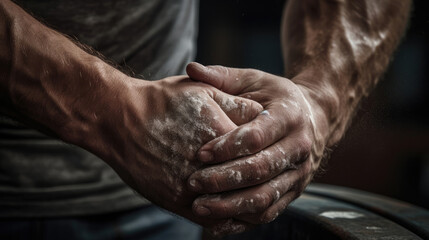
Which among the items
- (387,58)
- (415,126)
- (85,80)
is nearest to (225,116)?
(85,80)

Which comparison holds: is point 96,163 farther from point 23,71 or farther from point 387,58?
point 387,58

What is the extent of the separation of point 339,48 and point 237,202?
0.54 meters

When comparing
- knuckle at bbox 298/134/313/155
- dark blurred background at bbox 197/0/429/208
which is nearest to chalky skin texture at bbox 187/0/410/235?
knuckle at bbox 298/134/313/155

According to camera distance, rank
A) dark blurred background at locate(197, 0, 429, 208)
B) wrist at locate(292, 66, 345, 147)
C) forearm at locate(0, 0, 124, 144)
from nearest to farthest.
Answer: forearm at locate(0, 0, 124, 144), wrist at locate(292, 66, 345, 147), dark blurred background at locate(197, 0, 429, 208)

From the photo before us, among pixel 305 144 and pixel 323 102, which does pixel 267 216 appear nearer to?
pixel 305 144

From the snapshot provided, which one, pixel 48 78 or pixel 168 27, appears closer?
pixel 48 78

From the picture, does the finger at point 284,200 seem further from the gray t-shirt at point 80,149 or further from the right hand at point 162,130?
the gray t-shirt at point 80,149

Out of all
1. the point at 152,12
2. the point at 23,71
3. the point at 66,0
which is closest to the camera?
the point at 23,71

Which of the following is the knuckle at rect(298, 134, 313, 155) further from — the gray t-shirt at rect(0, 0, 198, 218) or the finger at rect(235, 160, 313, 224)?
the gray t-shirt at rect(0, 0, 198, 218)

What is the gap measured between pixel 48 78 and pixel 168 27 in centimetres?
51

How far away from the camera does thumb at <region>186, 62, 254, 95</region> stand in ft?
2.48

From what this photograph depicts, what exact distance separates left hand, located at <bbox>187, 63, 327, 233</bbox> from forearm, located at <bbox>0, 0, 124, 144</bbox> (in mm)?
176

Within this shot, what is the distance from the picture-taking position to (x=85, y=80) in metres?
0.69

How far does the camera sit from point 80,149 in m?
1.02
